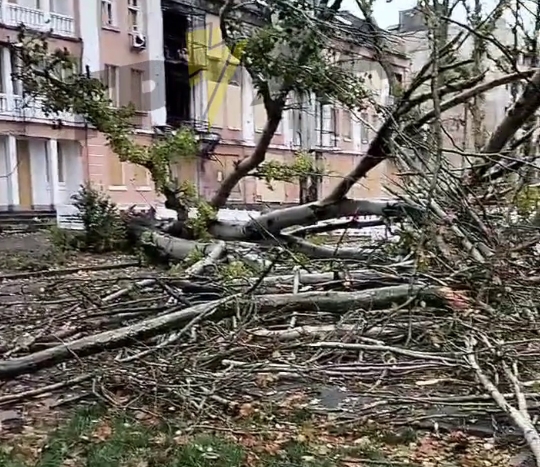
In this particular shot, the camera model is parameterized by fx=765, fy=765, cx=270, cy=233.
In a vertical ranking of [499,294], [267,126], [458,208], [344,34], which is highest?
[344,34]

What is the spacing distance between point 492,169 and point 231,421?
3620 millimetres

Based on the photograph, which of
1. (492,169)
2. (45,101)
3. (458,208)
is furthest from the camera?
(45,101)

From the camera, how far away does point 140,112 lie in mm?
20797

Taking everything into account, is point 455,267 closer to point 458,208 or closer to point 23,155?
point 458,208

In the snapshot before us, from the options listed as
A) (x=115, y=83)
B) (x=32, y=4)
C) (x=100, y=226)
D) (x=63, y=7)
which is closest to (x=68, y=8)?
(x=63, y=7)

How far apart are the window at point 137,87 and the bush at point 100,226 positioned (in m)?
9.97

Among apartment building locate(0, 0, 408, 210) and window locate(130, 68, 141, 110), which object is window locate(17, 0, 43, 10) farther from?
window locate(130, 68, 141, 110)

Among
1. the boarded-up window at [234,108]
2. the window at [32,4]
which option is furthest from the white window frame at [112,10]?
the boarded-up window at [234,108]

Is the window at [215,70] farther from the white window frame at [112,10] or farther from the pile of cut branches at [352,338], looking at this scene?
the pile of cut branches at [352,338]

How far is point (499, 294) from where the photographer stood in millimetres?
4508

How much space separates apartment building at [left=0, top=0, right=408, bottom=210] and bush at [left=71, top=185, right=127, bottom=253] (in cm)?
413

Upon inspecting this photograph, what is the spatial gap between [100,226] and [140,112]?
989 centimetres

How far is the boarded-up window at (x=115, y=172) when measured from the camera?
20375 millimetres

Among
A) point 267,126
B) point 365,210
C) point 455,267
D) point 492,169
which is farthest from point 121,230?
point 455,267
